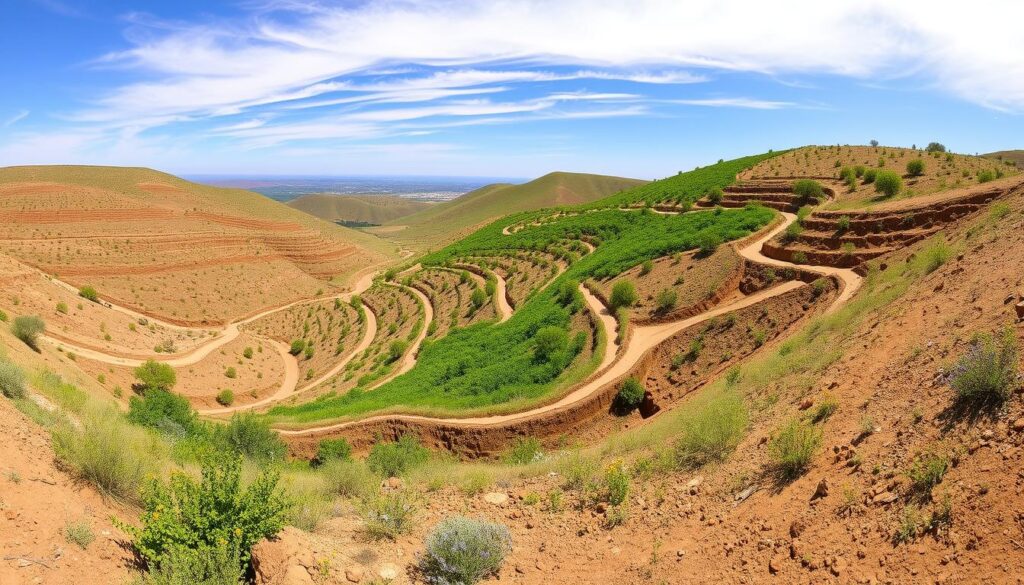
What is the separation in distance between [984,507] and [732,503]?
3.09 meters

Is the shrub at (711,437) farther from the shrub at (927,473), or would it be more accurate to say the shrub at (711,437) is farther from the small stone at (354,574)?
the small stone at (354,574)

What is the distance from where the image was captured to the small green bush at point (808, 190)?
33.0 metres

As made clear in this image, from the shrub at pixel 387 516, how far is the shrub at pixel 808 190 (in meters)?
34.4

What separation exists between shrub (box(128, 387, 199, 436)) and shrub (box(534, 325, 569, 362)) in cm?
1364

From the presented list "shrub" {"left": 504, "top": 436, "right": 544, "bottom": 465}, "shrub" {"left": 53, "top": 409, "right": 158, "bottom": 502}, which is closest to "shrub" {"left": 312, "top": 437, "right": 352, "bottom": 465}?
"shrub" {"left": 504, "top": 436, "right": 544, "bottom": 465}

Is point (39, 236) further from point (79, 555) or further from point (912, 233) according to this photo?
point (912, 233)

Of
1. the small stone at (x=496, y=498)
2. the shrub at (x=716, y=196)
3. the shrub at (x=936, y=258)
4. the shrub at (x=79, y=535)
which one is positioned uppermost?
the shrub at (x=716, y=196)

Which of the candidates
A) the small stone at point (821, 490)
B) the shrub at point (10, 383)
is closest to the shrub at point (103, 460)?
the shrub at point (10, 383)

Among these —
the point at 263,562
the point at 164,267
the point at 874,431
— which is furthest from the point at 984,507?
the point at 164,267

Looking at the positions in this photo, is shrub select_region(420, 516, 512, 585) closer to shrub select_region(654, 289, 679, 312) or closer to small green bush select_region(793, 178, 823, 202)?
shrub select_region(654, 289, 679, 312)

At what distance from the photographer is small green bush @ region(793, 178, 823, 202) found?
3303 cm

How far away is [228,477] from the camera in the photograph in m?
7.09

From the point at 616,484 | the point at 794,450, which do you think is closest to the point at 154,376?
the point at 616,484

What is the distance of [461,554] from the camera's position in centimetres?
714
